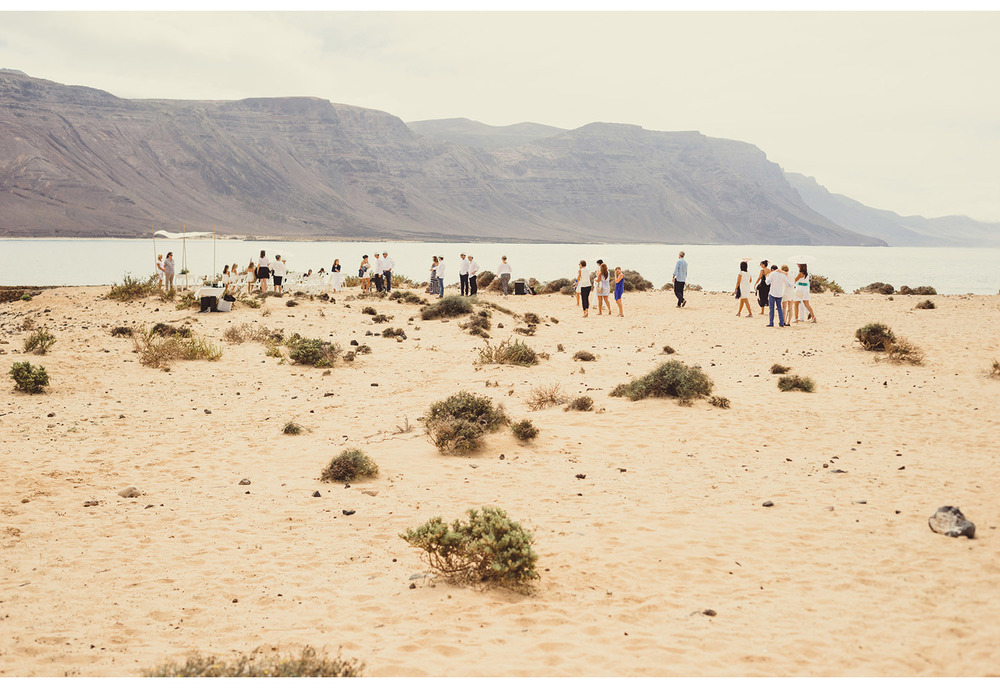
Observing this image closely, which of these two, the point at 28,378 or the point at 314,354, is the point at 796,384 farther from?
the point at 28,378

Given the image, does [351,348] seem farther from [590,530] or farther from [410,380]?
[590,530]

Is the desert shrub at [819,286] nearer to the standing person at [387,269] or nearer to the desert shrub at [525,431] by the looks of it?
the standing person at [387,269]

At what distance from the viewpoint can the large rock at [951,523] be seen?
21.3ft

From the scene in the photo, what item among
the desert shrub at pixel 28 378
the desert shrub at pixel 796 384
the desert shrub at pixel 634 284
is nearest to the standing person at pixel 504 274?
the desert shrub at pixel 634 284

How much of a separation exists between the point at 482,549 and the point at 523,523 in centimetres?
148

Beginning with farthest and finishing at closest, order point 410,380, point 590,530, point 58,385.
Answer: point 410,380 < point 58,385 < point 590,530

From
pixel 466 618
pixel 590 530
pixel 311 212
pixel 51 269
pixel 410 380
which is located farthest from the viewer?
pixel 311 212

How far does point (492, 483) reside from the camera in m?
8.59

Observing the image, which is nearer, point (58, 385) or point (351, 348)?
point (58, 385)

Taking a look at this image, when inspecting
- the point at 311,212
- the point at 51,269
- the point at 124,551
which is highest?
the point at 311,212

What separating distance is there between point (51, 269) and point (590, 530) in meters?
62.3

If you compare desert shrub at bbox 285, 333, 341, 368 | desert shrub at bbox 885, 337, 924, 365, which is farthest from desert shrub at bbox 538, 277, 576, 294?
desert shrub at bbox 885, 337, 924, 365

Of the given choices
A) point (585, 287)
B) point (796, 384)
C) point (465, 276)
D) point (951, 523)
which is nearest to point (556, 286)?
point (465, 276)

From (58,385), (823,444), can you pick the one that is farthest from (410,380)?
(823,444)
